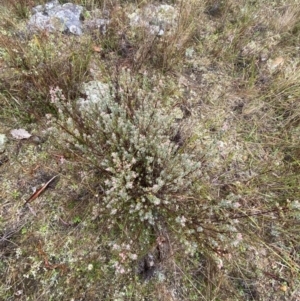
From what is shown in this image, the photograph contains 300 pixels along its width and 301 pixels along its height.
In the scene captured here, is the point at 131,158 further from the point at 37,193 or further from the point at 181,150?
the point at 37,193

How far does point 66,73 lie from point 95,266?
1530 mm

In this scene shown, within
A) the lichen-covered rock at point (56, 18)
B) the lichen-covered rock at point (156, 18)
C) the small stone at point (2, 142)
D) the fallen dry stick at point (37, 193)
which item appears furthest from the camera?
the lichen-covered rock at point (156, 18)

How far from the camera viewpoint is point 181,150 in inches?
83.9

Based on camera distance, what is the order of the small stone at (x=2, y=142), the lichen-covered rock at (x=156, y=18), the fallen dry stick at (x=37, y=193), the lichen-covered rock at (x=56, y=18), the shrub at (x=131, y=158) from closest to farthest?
the shrub at (x=131, y=158), the fallen dry stick at (x=37, y=193), the small stone at (x=2, y=142), the lichen-covered rock at (x=56, y=18), the lichen-covered rock at (x=156, y=18)

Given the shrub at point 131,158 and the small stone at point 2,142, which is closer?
the shrub at point 131,158

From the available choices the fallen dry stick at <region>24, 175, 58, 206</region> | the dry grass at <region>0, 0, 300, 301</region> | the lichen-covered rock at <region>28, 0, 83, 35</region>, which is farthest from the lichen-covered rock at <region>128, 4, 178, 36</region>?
the fallen dry stick at <region>24, 175, 58, 206</region>

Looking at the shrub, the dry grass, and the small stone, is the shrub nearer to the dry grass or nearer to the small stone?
the dry grass

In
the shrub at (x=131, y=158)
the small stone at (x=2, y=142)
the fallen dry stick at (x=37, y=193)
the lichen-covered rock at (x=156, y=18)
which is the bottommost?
the fallen dry stick at (x=37, y=193)

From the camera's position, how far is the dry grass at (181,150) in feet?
6.02

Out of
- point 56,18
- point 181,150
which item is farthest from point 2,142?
point 181,150

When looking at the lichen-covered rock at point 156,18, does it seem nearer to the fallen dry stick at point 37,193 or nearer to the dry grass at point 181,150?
the dry grass at point 181,150

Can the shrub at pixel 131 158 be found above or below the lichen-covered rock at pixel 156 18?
below

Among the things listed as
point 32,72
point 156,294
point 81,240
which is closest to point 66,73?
point 32,72

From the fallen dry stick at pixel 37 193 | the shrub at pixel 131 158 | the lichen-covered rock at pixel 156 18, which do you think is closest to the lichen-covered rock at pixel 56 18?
the lichen-covered rock at pixel 156 18
